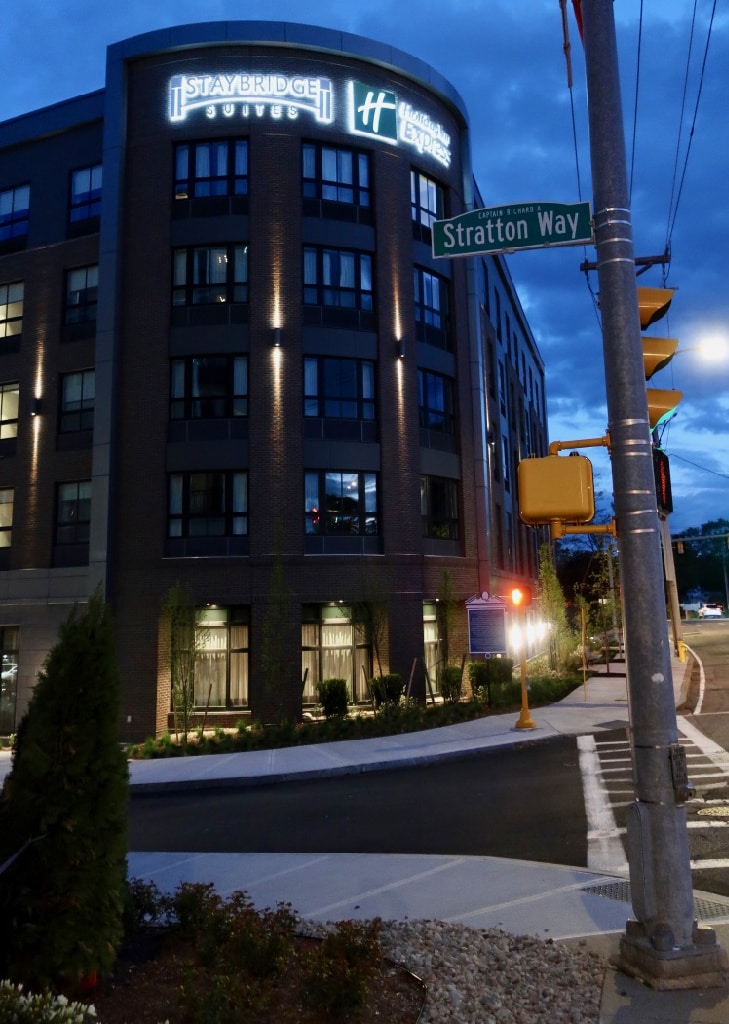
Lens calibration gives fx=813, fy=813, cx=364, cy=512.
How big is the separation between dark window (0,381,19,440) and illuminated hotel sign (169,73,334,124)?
10.2 m

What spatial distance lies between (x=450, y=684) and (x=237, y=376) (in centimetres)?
1121

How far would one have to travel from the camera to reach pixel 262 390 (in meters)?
24.1

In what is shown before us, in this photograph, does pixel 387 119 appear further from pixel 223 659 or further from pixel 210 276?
pixel 223 659

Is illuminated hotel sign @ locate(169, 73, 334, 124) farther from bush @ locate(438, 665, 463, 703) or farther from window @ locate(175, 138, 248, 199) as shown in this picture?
bush @ locate(438, 665, 463, 703)

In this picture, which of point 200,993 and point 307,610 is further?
point 307,610

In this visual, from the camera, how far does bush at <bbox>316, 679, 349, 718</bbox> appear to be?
21.4 meters

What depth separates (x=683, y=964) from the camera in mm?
5137

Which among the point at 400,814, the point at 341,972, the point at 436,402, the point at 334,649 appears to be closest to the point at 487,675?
the point at 334,649

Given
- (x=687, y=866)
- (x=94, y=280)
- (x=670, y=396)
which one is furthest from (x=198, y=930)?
(x=94, y=280)

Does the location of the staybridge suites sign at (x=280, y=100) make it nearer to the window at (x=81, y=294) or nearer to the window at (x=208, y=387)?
the window at (x=81, y=294)

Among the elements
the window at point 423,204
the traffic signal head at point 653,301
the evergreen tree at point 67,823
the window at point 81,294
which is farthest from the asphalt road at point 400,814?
the window at point 423,204

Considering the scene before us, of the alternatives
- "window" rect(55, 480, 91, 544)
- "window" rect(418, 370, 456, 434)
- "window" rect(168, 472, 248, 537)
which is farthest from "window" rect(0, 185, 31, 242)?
"window" rect(418, 370, 456, 434)

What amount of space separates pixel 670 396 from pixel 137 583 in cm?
1961

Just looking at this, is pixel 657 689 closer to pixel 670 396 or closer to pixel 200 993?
pixel 670 396
